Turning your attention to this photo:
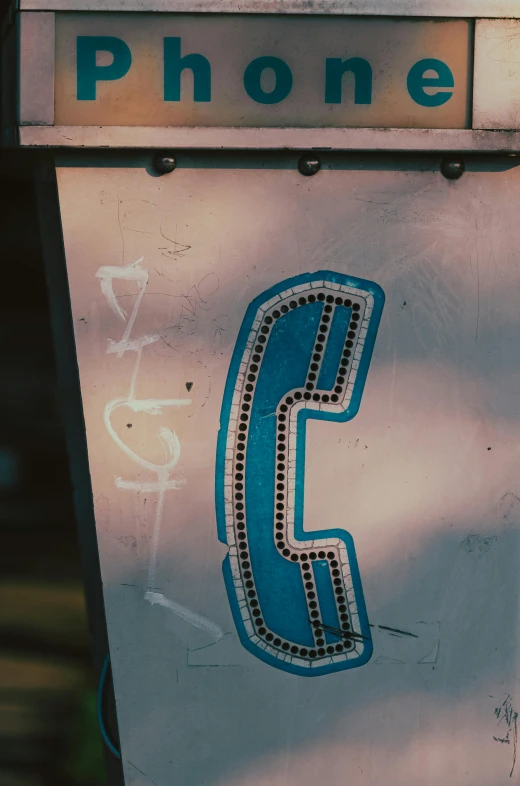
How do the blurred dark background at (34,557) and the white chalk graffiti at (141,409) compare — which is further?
the blurred dark background at (34,557)

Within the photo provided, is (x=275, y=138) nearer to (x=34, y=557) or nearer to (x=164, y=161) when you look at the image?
(x=164, y=161)

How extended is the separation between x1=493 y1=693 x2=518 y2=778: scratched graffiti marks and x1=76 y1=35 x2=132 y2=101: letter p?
1082 mm

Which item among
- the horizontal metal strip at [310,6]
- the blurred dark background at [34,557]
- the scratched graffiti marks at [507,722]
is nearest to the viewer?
the horizontal metal strip at [310,6]

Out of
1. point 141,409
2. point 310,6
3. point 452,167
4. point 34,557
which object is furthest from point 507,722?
point 34,557

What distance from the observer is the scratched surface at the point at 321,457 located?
4.81ft

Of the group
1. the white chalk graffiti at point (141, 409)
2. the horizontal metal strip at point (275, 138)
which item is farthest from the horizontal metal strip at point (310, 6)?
the white chalk graffiti at point (141, 409)

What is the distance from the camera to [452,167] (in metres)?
1.48

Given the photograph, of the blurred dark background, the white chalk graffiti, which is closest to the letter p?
the white chalk graffiti

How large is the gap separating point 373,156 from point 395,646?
727 mm

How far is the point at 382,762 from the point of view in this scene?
5.08ft

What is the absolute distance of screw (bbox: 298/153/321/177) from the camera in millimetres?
1456

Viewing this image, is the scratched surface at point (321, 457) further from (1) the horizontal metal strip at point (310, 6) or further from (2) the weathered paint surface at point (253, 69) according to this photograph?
(1) the horizontal metal strip at point (310, 6)

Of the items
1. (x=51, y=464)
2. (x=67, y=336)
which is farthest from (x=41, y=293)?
(x=67, y=336)

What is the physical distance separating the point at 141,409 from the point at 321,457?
0.90 feet
